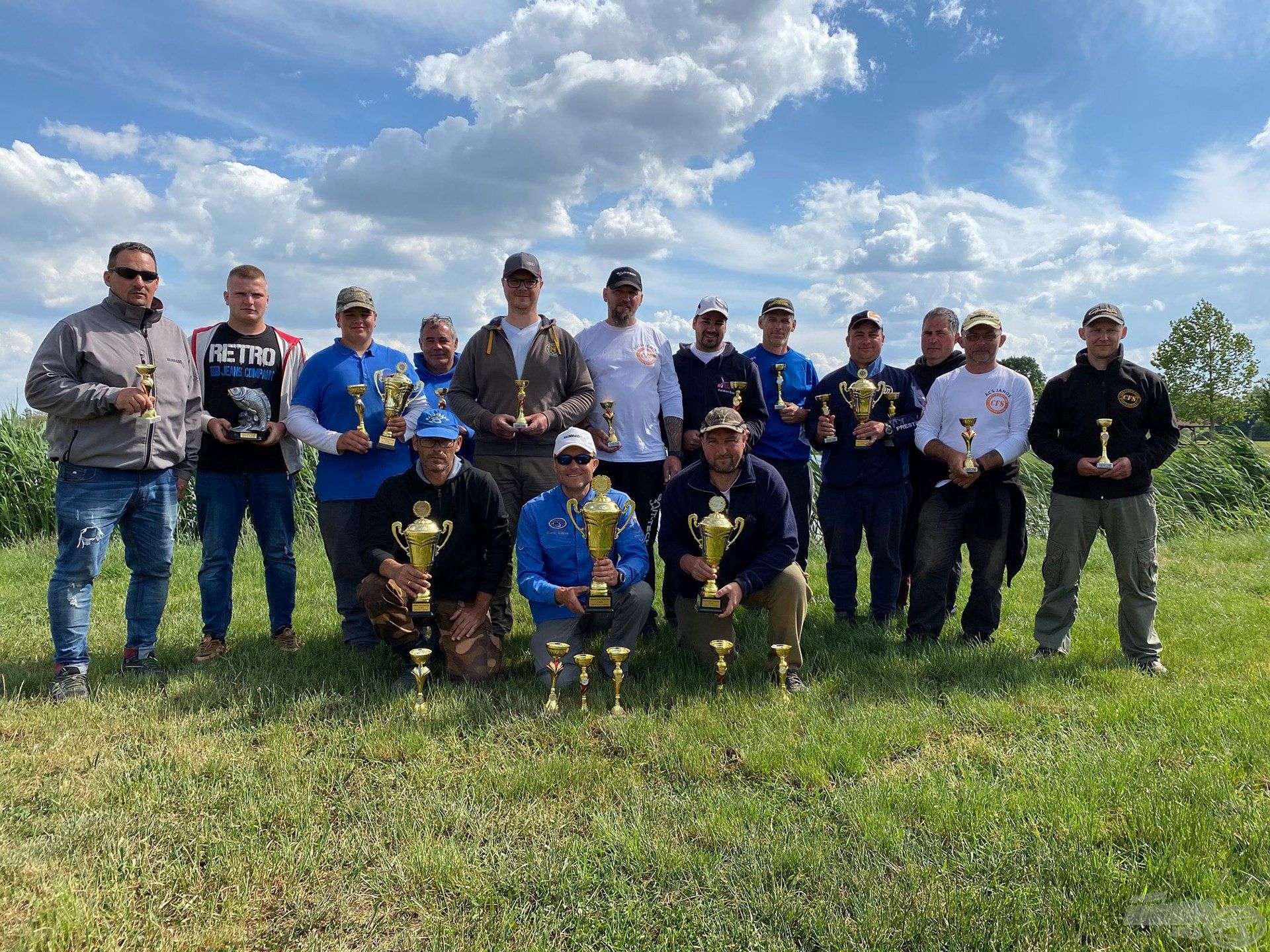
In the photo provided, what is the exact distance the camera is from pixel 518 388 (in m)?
5.79

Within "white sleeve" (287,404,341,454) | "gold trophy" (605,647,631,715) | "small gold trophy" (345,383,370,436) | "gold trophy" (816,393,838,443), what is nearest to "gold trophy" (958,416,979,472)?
"gold trophy" (816,393,838,443)

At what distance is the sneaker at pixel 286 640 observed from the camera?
6098 millimetres

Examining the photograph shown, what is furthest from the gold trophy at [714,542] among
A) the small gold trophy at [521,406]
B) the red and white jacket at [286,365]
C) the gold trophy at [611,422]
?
the red and white jacket at [286,365]

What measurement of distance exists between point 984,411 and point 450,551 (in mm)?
4036

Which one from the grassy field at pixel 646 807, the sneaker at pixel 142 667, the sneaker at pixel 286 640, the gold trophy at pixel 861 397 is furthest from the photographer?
the gold trophy at pixel 861 397

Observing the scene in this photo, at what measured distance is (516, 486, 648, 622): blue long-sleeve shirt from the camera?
17.1 ft

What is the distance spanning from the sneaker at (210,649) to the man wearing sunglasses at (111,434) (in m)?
0.42

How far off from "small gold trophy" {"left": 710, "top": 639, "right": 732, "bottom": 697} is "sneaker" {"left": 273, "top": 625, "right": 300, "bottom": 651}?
326 centimetres

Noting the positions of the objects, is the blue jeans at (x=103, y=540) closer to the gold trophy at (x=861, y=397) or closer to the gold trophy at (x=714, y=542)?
the gold trophy at (x=714, y=542)

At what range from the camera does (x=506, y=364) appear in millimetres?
5910

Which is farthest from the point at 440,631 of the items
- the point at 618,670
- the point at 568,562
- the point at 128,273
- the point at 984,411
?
the point at 984,411

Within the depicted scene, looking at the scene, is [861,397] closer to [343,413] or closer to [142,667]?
[343,413]

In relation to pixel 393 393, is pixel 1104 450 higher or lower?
lower

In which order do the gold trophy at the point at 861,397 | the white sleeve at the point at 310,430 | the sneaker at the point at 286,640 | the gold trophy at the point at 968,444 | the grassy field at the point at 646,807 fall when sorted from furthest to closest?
the gold trophy at the point at 861,397, the sneaker at the point at 286,640, the gold trophy at the point at 968,444, the white sleeve at the point at 310,430, the grassy field at the point at 646,807
